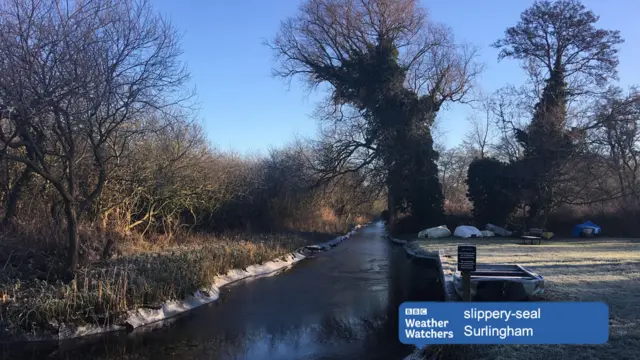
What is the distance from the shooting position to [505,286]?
970cm

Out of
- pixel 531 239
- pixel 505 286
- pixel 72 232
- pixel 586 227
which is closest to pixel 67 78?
pixel 72 232

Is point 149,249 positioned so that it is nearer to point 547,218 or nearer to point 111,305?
point 111,305

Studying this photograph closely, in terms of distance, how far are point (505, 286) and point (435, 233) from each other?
20.1 metres

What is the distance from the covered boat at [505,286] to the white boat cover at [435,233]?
1889 centimetres

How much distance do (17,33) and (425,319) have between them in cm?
902

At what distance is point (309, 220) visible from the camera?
3325 centimetres

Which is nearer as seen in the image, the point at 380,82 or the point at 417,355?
the point at 417,355

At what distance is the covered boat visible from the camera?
30.4 feet

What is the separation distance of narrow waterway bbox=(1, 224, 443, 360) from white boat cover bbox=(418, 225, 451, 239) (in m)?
13.1

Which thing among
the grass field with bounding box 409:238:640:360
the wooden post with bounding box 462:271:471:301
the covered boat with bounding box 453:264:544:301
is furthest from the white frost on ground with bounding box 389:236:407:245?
the wooden post with bounding box 462:271:471:301

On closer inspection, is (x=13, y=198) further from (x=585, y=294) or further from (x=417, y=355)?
(x=585, y=294)

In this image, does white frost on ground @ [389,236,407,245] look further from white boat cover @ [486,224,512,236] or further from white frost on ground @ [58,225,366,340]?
white frost on ground @ [58,225,366,340]

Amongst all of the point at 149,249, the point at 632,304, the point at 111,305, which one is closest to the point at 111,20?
the point at 111,305
